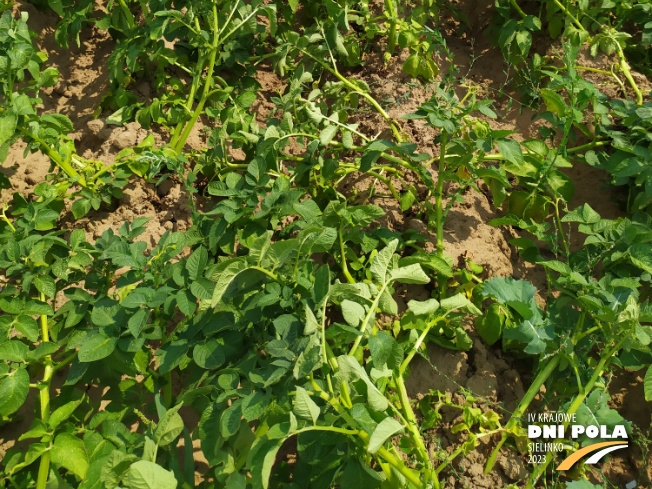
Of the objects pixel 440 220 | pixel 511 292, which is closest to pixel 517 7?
pixel 440 220

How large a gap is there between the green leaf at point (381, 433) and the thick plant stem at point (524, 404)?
0.64 metres

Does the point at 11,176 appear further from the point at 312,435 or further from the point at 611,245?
the point at 611,245

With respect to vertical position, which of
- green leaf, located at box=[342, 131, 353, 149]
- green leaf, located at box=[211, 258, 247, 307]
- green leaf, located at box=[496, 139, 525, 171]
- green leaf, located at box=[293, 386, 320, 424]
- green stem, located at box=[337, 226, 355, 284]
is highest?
green leaf, located at box=[496, 139, 525, 171]

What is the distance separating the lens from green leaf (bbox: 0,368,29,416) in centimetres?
160

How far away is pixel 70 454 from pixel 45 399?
10.6 inches

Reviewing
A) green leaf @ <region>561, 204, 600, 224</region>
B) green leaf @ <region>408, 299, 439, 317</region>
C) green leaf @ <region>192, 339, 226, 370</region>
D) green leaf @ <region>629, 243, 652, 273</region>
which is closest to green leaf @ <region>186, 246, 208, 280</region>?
green leaf @ <region>192, 339, 226, 370</region>

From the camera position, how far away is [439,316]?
1837 millimetres

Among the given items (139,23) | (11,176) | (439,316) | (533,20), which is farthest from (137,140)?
(533,20)

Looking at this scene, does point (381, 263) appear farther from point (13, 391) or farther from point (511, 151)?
point (13, 391)

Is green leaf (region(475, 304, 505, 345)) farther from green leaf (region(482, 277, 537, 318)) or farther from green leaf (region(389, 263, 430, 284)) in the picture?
green leaf (region(389, 263, 430, 284))

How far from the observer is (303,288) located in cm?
157

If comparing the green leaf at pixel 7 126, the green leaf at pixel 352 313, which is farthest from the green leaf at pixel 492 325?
the green leaf at pixel 7 126

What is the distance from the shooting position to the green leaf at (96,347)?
1.54m

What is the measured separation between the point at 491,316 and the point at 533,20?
1584 mm
